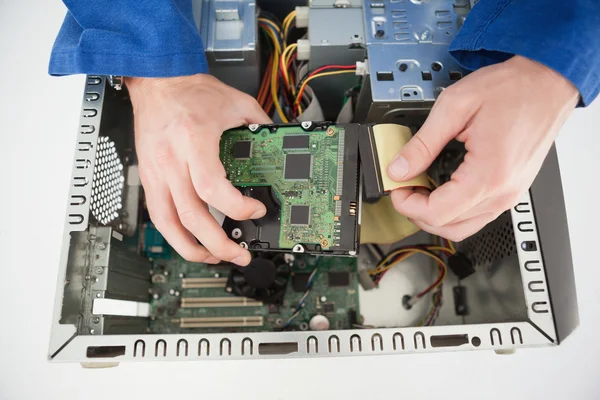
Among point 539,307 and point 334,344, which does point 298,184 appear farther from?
point 539,307

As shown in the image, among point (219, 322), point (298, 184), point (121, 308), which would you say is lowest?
point (219, 322)

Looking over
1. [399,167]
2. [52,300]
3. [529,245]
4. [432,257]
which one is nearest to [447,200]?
[399,167]

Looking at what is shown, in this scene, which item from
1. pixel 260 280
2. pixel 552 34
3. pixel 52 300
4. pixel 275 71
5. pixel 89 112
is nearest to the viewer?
pixel 552 34

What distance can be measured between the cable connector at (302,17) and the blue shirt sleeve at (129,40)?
1.09ft

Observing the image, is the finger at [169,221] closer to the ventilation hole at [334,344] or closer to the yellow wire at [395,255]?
the ventilation hole at [334,344]

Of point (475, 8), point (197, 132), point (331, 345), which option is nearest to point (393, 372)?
point (331, 345)

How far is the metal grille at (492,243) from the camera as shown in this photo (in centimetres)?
107

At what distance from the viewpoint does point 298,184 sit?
104 centimetres

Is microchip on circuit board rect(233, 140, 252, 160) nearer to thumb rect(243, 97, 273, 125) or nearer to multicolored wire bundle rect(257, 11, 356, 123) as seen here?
thumb rect(243, 97, 273, 125)

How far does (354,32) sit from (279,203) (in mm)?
496

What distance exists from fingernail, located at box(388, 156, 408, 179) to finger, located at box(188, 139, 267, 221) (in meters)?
0.30

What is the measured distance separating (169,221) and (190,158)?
0.17m

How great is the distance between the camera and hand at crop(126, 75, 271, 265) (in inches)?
38.3

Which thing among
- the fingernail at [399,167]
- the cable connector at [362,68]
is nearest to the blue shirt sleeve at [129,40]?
the cable connector at [362,68]
